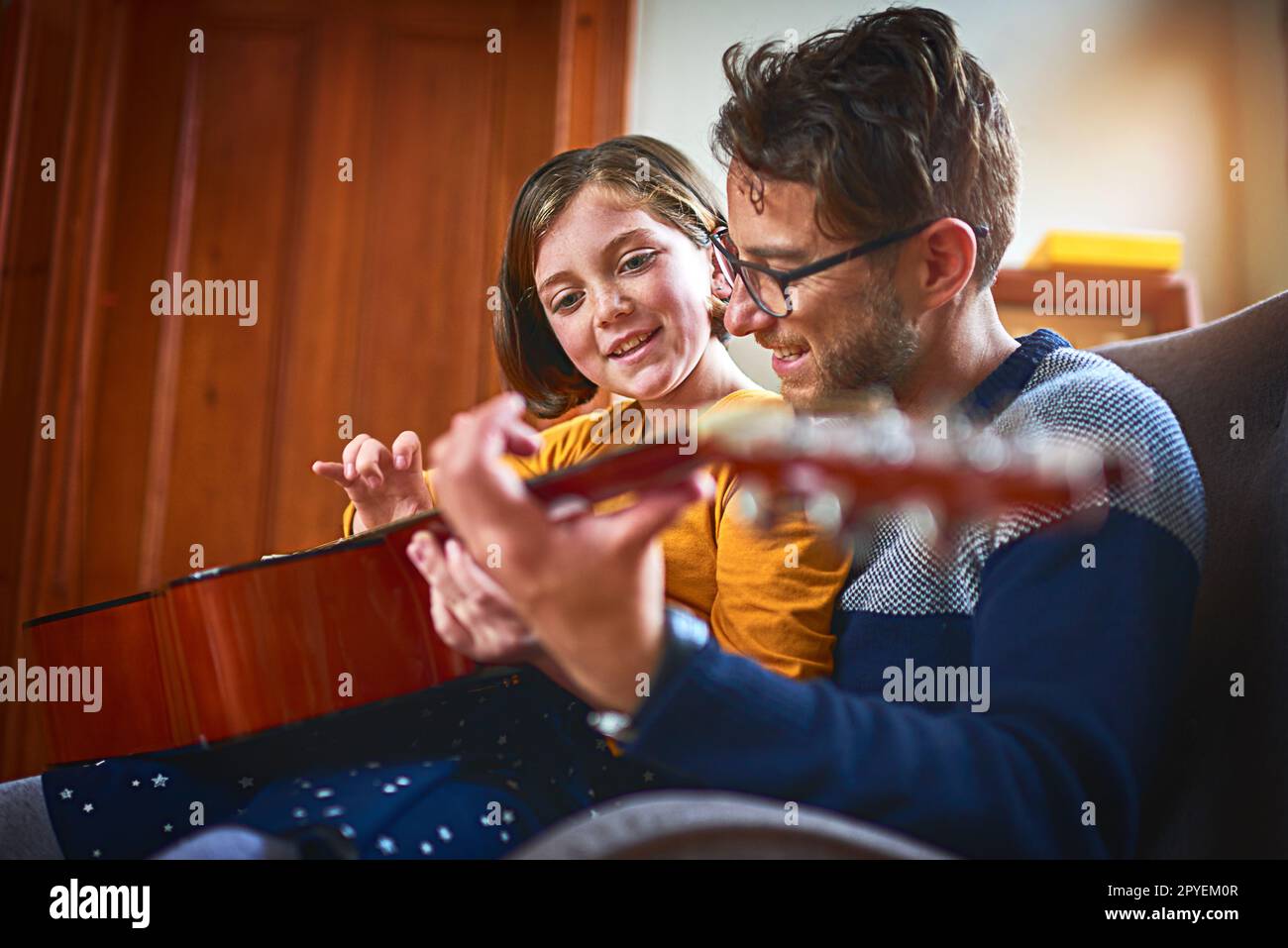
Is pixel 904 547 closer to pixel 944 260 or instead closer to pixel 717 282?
pixel 944 260

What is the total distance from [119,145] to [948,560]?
2.73 meters

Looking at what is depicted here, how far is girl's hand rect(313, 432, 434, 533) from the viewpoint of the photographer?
4.06ft

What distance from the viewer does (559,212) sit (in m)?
1.36

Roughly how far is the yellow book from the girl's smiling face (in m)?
1.46

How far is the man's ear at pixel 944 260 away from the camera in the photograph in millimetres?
998

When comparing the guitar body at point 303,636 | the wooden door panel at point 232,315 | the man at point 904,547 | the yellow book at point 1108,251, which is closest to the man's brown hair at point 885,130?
the man at point 904,547

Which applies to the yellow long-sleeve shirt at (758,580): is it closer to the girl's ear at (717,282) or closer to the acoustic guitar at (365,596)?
the acoustic guitar at (365,596)

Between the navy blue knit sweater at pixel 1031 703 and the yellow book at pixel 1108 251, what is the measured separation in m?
1.77

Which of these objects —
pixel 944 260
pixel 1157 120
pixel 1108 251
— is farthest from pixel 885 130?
pixel 1157 120

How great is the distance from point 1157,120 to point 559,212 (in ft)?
7.12

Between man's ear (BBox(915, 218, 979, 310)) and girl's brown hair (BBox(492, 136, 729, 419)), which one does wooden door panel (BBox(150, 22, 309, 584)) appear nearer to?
girl's brown hair (BBox(492, 136, 729, 419))

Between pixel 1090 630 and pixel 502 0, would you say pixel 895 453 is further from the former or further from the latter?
pixel 502 0

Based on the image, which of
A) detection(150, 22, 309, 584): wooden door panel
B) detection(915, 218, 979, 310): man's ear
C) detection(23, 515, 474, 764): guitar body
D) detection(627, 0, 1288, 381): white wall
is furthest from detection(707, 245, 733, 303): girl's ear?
detection(150, 22, 309, 584): wooden door panel
